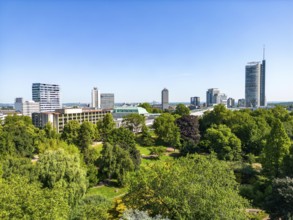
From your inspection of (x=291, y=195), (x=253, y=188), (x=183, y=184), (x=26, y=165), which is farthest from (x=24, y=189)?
(x=253, y=188)

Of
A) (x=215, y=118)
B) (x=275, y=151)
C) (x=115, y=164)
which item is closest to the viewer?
(x=275, y=151)

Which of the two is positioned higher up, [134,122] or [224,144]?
[134,122]

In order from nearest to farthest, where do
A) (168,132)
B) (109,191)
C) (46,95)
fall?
(109,191), (168,132), (46,95)

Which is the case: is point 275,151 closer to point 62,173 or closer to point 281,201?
point 281,201

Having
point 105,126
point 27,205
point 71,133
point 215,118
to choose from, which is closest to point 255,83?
point 215,118

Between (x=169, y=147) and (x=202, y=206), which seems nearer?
(x=202, y=206)

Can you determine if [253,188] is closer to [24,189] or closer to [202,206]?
[202,206]

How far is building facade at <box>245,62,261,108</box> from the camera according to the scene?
171625 mm

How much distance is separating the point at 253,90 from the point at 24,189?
187 metres

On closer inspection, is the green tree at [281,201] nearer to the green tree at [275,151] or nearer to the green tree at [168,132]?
the green tree at [275,151]

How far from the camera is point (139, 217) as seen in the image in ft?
38.7

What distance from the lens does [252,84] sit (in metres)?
175

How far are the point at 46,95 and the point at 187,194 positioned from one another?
515 ft

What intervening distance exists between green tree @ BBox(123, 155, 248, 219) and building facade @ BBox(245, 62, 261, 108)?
567 ft
